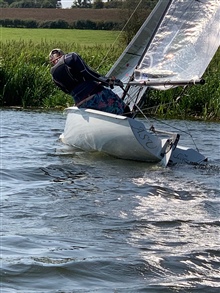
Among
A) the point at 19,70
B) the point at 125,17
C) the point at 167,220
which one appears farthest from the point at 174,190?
the point at 125,17

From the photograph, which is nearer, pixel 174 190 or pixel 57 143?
pixel 174 190

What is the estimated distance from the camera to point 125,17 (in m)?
36.7

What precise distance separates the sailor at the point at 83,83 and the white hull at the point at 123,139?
0.25 m

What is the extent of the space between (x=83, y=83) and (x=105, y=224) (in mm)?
4561

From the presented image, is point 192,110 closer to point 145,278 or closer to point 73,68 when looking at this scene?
point 73,68

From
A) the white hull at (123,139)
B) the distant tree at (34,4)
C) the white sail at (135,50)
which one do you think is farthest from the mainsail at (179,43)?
the distant tree at (34,4)

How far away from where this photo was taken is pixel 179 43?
12.2 metres

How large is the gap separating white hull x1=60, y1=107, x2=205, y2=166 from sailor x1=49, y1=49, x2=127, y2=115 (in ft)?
0.83

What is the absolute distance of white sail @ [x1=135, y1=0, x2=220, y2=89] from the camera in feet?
38.9

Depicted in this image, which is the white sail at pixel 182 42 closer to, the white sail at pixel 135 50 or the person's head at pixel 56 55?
the white sail at pixel 135 50

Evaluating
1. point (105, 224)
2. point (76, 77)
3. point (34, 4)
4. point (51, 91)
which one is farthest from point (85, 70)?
point (34, 4)

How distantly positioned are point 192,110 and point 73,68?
630cm

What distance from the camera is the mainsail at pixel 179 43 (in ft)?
38.8

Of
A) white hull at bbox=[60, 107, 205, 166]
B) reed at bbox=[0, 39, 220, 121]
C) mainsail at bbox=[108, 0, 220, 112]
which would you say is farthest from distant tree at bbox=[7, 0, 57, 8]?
white hull at bbox=[60, 107, 205, 166]
